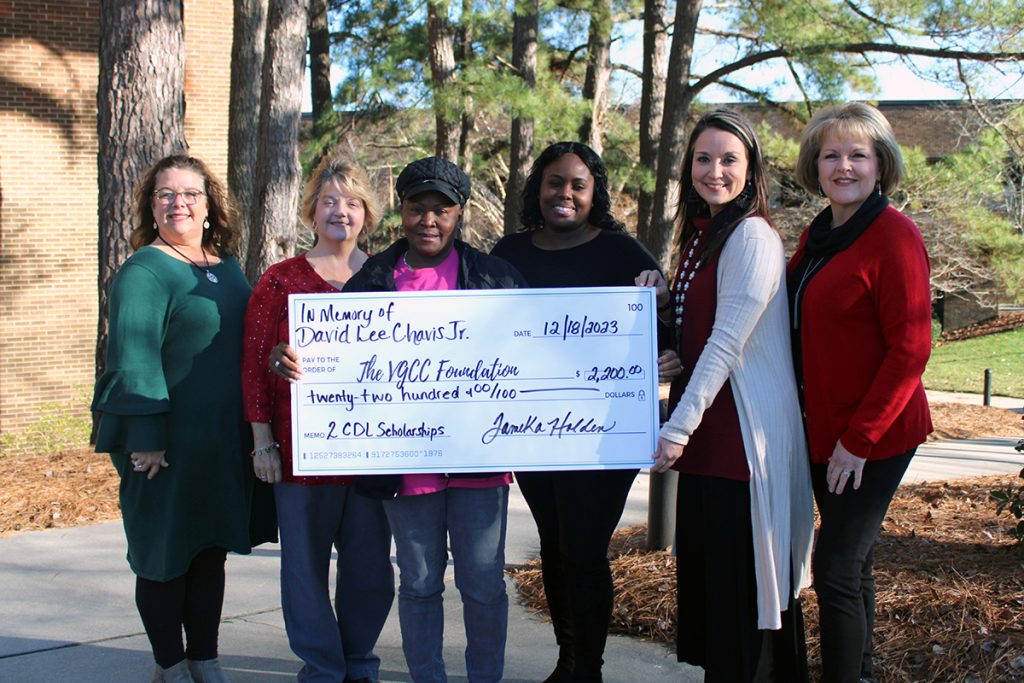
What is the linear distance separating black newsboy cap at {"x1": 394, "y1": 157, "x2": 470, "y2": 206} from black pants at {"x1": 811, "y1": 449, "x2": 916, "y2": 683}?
1.57 meters

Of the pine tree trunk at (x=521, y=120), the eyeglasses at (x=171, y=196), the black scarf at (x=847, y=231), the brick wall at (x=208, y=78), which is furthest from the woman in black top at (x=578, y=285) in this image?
the brick wall at (x=208, y=78)

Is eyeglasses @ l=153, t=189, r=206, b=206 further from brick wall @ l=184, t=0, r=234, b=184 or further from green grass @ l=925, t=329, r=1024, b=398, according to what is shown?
green grass @ l=925, t=329, r=1024, b=398

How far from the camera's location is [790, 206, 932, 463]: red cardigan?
300 centimetres

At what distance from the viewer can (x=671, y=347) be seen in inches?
140

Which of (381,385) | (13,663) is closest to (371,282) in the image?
(381,385)

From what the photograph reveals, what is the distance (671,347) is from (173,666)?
2.13m

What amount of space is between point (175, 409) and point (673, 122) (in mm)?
13920

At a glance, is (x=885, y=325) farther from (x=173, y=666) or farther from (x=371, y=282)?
(x=173, y=666)

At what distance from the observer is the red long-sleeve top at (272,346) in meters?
3.54

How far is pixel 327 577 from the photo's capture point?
3734mm

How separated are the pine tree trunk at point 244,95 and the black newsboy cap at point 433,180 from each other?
494 inches
